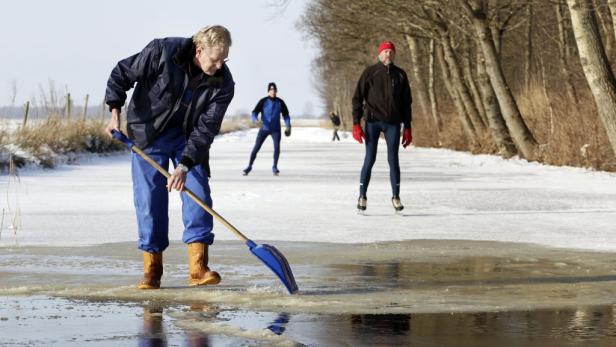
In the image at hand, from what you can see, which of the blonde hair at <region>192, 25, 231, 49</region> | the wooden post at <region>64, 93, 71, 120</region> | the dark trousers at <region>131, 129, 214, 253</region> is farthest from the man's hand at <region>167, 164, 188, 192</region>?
the wooden post at <region>64, 93, 71, 120</region>

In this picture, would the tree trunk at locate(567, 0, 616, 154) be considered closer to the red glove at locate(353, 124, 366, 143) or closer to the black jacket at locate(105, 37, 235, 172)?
the red glove at locate(353, 124, 366, 143)

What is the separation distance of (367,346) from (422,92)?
156ft

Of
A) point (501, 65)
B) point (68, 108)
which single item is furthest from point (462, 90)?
point (68, 108)

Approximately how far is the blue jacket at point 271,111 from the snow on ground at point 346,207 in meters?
0.95

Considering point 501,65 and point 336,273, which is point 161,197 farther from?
point 501,65

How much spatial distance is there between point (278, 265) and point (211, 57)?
128cm

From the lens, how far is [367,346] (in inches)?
213

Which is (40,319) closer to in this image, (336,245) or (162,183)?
(162,183)

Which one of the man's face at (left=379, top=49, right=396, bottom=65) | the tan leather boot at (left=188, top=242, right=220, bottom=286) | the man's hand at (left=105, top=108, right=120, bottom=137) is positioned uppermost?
the man's face at (left=379, top=49, right=396, bottom=65)

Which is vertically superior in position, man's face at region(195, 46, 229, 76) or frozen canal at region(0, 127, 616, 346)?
man's face at region(195, 46, 229, 76)

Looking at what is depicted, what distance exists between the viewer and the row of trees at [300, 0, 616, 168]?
21078 mm

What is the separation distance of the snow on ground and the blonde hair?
357 centimetres

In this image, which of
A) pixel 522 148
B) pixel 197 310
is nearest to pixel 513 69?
pixel 522 148

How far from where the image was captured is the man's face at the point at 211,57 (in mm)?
7371
